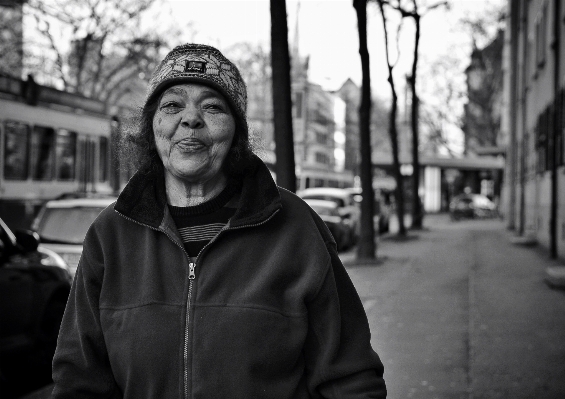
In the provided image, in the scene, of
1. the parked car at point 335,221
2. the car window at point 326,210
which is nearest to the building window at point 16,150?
the parked car at point 335,221

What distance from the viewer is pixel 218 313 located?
2365mm

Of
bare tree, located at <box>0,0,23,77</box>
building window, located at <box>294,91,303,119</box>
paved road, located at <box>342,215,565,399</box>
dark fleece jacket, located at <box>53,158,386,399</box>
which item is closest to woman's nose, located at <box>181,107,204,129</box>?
dark fleece jacket, located at <box>53,158,386,399</box>

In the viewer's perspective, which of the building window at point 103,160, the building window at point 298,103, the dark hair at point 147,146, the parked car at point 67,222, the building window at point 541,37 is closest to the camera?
the dark hair at point 147,146

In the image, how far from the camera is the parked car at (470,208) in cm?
5424

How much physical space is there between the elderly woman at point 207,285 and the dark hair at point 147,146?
11mm

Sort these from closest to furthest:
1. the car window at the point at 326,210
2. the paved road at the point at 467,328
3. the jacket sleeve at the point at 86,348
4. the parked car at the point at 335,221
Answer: the jacket sleeve at the point at 86,348, the paved road at the point at 467,328, the parked car at the point at 335,221, the car window at the point at 326,210

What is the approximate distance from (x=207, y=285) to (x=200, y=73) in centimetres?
62

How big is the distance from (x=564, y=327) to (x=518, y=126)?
24619 millimetres

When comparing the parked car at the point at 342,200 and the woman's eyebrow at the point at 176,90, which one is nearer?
the woman's eyebrow at the point at 176,90

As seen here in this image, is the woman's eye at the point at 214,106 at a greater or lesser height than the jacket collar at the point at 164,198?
greater

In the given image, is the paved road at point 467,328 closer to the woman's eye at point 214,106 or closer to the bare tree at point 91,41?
the woman's eye at point 214,106

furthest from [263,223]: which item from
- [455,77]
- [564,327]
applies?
[455,77]

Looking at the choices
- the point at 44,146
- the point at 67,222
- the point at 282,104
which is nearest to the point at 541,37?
the point at 44,146

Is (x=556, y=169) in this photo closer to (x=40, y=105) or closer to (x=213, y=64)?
(x=40, y=105)
